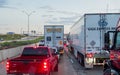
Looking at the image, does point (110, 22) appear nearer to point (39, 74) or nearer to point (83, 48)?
point (83, 48)

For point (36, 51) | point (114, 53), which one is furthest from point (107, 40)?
point (36, 51)

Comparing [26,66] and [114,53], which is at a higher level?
[114,53]

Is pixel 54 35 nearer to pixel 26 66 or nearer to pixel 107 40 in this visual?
pixel 26 66

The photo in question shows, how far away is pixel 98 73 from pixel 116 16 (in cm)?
407

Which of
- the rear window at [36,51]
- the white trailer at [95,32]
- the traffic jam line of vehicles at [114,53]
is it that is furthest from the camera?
the white trailer at [95,32]

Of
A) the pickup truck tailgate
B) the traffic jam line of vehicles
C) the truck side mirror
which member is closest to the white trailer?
the pickup truck tailgate

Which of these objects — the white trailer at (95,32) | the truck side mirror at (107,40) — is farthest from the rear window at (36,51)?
the truck side mirror at (107,40)

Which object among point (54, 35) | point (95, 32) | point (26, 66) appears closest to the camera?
point (26, 66)

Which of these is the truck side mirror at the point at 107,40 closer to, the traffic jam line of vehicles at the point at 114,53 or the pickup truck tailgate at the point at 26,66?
the traffic jam line of vehicles at the point at 114,53

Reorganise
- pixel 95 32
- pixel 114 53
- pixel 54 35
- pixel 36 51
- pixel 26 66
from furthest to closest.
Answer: pixel 54 35 → pixel 95 32 → pixel 36 51 → pixel 26 66 → pixel 114 53

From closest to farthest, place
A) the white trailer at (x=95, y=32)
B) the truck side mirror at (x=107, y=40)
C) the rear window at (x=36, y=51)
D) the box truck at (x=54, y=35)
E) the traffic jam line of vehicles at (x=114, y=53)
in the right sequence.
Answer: the traffic jam line of vehicles at (x=114, y=53), the truck side mirror at (x=107, y=40), the rear window at (x=36, y=51), the white trailer at (x=95, y=32), the box truck at (x=54, y=35)

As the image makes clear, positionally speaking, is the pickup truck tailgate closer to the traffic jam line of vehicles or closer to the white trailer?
the traffic jam line of vehicles

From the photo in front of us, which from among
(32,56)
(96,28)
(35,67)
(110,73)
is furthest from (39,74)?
(96,28)

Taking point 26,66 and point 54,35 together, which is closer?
point 26,66
